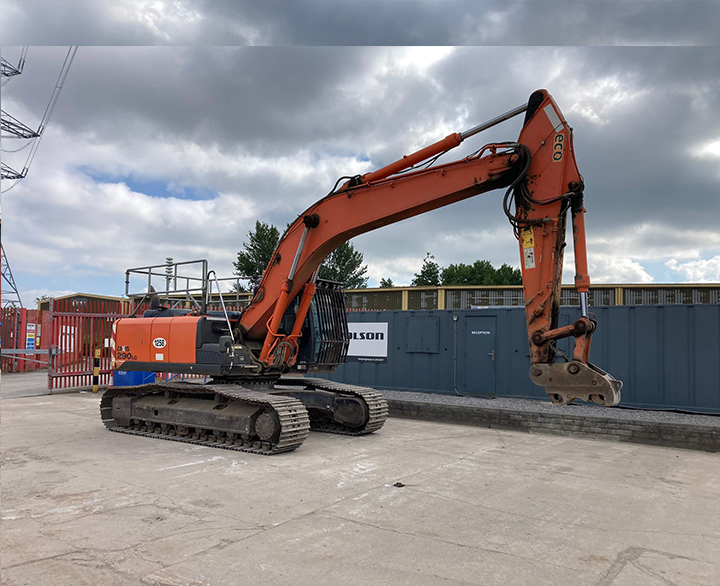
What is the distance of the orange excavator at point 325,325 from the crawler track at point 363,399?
0.08ft

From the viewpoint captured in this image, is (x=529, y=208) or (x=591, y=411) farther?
(x=591, y=411)

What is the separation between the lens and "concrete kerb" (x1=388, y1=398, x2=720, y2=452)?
9.16 m

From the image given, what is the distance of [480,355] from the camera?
13.8 m

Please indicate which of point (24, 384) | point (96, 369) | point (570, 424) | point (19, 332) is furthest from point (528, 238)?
point (19, 332)

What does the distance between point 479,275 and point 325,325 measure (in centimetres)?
5947

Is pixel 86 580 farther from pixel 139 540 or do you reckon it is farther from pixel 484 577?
pixel 484 577

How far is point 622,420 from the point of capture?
9.74 m

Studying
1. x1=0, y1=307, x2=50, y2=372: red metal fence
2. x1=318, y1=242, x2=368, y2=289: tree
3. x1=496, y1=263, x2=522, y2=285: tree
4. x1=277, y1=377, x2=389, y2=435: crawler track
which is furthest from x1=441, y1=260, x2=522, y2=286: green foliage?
x1=277, y1=377, x2=389, y2=435: crawler track

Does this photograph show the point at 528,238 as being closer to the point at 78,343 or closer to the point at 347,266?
the point at 78,343

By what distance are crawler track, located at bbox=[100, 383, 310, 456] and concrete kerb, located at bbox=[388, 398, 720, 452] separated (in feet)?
12.8

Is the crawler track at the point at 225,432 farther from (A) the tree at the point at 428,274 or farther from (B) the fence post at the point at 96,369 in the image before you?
(A) the tree at the point at 428,274

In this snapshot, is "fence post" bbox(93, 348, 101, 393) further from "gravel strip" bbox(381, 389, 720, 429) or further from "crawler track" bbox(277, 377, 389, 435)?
"gravel strip" bbox(381, 389, 720, 429)

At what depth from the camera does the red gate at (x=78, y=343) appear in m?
15.8

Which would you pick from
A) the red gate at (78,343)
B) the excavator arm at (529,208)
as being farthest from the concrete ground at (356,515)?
the red gate at (78,343)
